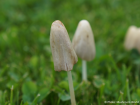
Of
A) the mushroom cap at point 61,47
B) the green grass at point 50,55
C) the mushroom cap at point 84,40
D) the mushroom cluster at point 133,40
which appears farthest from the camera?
the mushroom cluster at point 133,40

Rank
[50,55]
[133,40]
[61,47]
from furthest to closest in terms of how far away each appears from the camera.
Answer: [50,55]
[133,40]
[61,47]

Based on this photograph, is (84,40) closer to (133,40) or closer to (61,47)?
(61,47)

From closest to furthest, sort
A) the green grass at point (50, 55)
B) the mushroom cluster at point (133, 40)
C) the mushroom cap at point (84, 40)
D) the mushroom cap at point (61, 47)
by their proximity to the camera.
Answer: the mushroom cap at point (61, 47)
the mushroom cap at point (84, 40)
the green grass at point (50, 55)
the mushroom cluster at point (133, 40)

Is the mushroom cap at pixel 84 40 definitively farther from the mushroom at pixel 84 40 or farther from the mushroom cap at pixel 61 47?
the mushroom cap at pixel 61 47

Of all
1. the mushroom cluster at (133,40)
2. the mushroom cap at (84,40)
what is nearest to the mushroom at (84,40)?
the mushroom cap at (84,40)

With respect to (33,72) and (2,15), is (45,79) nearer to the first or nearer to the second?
(33,72)

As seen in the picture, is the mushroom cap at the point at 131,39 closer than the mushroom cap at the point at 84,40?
Answer: No

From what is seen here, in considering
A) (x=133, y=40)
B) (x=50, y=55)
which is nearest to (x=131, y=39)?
(x=133, y=40)
